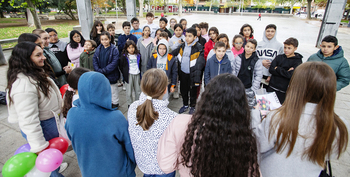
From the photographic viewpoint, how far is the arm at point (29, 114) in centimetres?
156

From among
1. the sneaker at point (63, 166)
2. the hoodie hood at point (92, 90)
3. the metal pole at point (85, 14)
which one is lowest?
the sneaker at point (63, 166)

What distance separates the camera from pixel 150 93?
4.86 ft

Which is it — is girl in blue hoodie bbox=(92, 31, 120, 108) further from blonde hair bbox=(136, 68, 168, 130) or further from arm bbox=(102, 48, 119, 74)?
blonde hair bbox=(136, 68, 168, 130)

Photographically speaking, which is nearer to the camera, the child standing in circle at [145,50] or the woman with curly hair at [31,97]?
the woman with curly hair at [31,97]

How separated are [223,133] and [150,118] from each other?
0.61 m

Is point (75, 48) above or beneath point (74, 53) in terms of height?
above

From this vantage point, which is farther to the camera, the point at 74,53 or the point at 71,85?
the point at 74,53

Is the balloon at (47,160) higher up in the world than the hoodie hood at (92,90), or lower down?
lower down

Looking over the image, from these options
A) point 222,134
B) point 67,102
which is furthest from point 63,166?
point 222,134

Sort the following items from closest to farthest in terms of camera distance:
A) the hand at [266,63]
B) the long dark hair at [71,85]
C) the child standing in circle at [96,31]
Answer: the long dark hair at [71,85] → the hand at [266,63] → the child standing in circle at [96,31]

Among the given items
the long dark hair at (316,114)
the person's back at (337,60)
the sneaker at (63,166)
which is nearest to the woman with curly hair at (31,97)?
the sneaker at (63,166)

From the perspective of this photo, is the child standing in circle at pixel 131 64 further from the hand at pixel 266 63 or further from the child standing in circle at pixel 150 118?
the hand at pixel 266 63

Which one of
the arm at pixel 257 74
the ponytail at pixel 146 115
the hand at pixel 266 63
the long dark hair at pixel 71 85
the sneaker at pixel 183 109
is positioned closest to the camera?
the ponytail at pixel 146 115

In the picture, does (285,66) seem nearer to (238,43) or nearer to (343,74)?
(343,74)
